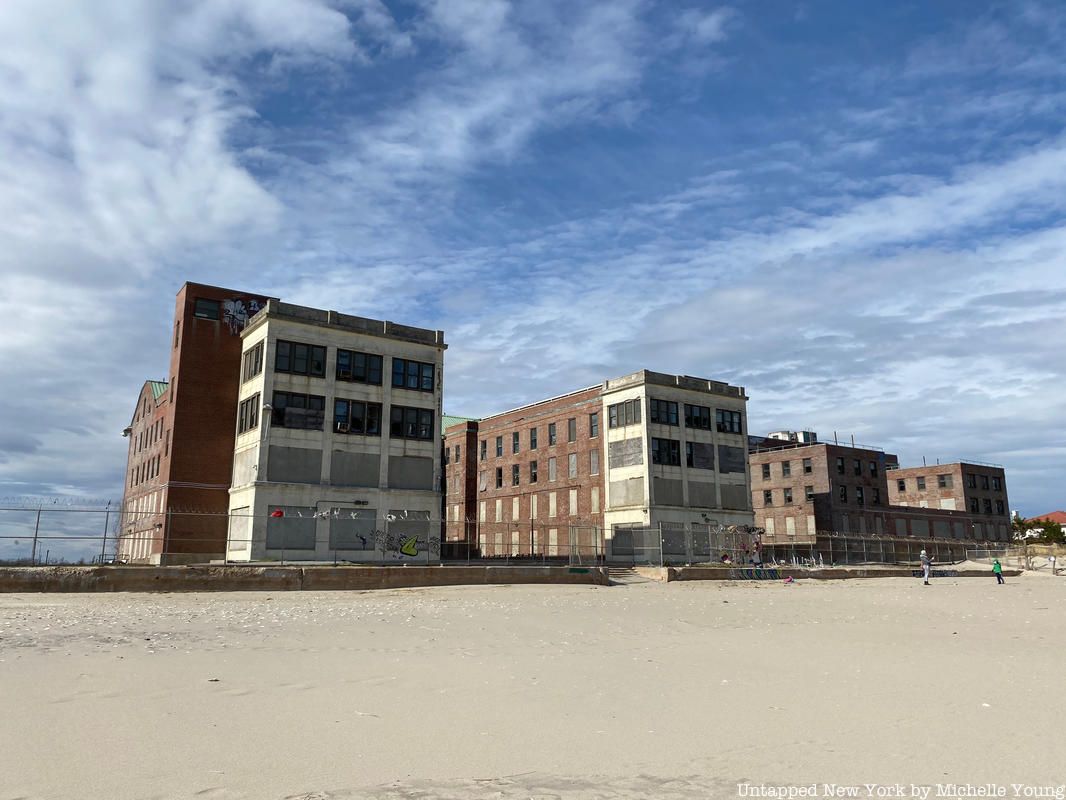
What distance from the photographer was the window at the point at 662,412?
61347 millimetres

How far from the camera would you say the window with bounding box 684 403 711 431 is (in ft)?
207

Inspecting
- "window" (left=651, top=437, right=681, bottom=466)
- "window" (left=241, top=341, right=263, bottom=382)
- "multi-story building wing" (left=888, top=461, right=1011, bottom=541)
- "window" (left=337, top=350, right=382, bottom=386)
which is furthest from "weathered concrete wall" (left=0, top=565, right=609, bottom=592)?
"multi-story building wing" (left=888, top=461, right=1011, bottom=541)

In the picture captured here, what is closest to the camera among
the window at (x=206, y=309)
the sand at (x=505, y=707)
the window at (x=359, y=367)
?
the sand at (x=505, y=707)

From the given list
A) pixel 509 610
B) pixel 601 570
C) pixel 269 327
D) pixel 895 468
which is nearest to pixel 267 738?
pixel 509 610

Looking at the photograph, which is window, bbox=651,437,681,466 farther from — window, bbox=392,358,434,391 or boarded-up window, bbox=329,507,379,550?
boarded-up window, bbox=329,507,379,550

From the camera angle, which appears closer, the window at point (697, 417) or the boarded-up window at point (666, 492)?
the boarded-up window at point (666, 492)

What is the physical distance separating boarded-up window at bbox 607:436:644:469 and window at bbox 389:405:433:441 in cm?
1703

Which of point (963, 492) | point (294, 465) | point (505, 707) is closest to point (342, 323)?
point (294, 465)

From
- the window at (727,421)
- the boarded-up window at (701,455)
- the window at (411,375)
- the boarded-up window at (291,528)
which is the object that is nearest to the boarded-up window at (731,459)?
the boarded-up window at (701,455)

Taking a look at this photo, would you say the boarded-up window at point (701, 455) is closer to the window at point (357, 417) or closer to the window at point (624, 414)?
the window at point (624, 414)

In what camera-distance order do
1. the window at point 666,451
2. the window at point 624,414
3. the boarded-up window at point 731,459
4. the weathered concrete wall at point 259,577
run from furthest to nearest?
the boarded-up window at point 731,459
the window at point 624,414
the window at point 666,451
the weathered concrete wall at point 259,577

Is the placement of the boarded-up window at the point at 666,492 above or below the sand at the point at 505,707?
above

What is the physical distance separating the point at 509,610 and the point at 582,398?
4537 centimetres

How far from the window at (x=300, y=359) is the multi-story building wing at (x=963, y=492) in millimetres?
83850
